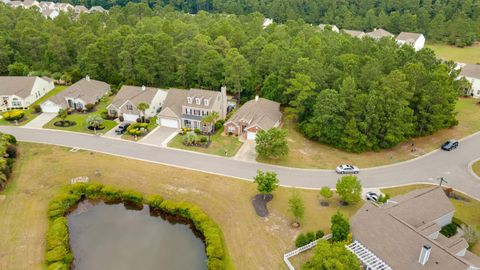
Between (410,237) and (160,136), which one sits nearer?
(410,237)

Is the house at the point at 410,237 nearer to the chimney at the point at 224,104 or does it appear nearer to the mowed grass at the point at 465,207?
the mowed grass at the point at 465,207

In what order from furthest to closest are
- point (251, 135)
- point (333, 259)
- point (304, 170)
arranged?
point (251, 135) < point (304, 170) < point (333, 259)

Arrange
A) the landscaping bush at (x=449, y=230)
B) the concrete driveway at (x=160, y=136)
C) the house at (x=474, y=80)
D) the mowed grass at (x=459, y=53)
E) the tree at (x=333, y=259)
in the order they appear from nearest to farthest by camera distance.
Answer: the tree at (x=333, y=259), the landscaping bush at (x=449, y=230), the concrete driveway at (x=160, y=136), the house at (x=474, y=80), the mowed grass at (x=459, y=53)

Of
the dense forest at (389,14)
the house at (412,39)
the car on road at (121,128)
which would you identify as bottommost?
the car on road at (121,128)

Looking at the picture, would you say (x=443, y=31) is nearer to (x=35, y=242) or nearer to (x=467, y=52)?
(x=467, y=52)

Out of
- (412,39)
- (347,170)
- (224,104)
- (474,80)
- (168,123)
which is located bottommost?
(347,170)

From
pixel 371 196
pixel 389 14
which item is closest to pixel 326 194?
pixel 371 196

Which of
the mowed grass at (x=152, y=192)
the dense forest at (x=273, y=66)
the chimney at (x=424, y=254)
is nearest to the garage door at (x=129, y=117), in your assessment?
the mowed grass at (x=152, y=192)

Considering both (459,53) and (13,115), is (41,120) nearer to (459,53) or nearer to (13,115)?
(13,115)
